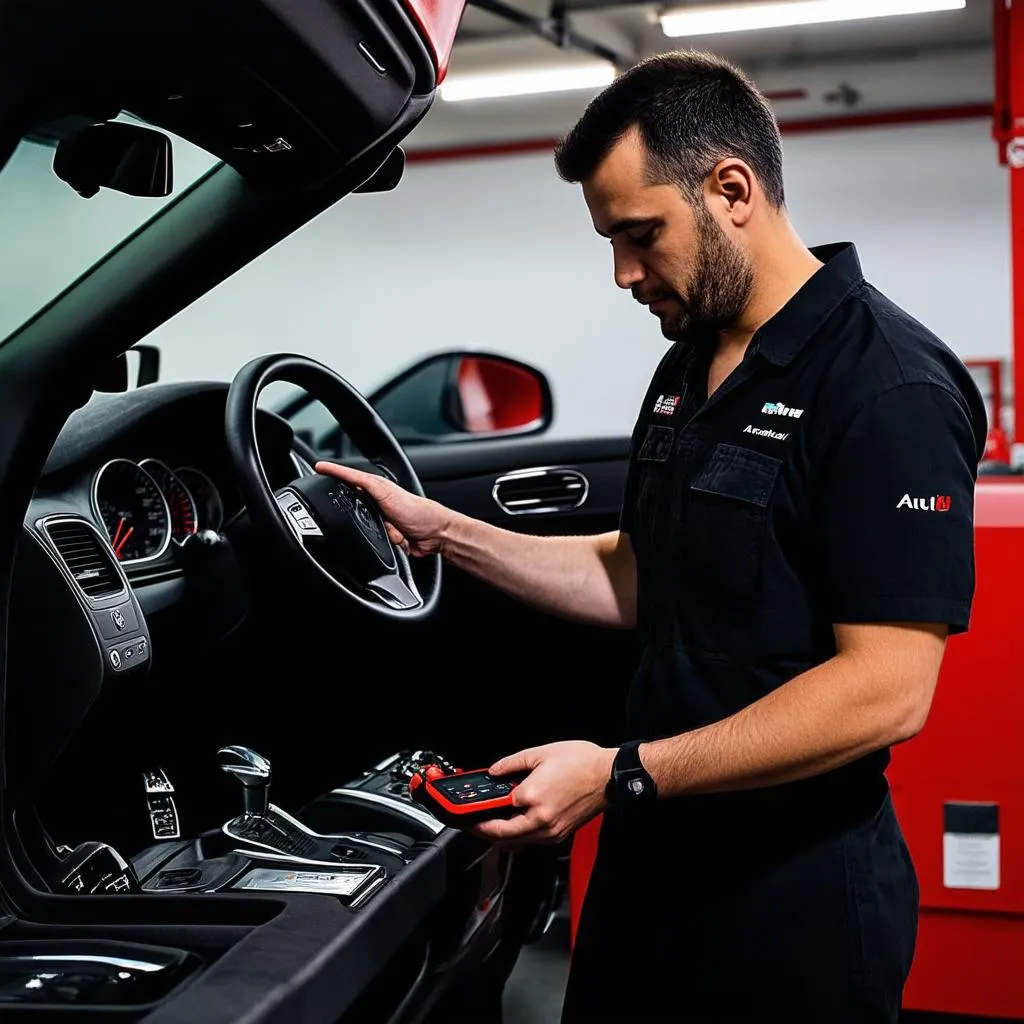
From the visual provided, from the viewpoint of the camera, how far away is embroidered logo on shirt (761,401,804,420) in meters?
1.44

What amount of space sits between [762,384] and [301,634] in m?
1.16

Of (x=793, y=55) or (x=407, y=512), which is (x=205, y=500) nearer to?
(x=407, y=512)

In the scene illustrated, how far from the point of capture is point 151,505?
2002mm

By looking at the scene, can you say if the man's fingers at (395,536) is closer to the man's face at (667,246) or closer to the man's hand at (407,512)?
the man's hand at (407,512)

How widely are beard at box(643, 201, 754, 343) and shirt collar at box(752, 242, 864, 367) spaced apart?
0.15 feet

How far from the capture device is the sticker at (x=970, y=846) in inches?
95.9

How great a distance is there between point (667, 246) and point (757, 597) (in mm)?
397

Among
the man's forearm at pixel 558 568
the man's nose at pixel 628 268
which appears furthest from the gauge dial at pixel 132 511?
the man's nose at pixel 628 268

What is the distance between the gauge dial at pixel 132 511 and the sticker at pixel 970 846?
1474 millimetres

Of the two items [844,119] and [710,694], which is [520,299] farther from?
[710,694]

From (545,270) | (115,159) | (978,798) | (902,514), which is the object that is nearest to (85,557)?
(115,159)

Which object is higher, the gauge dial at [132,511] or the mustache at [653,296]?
the mustache at [653,296]

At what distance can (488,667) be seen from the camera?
2789mm

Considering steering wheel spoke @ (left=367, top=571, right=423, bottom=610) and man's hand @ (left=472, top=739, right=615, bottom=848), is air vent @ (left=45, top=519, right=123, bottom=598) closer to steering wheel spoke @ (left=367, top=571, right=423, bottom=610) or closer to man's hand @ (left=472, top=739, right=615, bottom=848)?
steering wheel spoke @ (left=367, top=571, right=423, bottom=610)
